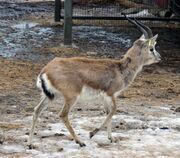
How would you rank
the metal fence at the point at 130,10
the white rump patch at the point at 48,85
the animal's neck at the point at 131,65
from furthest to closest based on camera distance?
1. the metal fence at the point at 130,10
2. the animal's neck at the point at 131,65
3. the white rump patch at the point at 48,85

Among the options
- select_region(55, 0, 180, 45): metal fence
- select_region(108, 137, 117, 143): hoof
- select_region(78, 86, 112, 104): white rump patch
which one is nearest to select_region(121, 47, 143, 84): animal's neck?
select_region(78, 86, 112, 104): white rump patch

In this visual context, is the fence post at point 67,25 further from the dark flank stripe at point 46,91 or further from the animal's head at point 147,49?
the dark flank stripe at point 46,91

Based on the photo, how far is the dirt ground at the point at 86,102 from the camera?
279 inches

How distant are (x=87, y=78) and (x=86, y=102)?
2115mm

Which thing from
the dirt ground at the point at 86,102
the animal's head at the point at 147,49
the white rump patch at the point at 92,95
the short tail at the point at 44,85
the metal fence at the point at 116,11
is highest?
the animal's head at the point at 147,49

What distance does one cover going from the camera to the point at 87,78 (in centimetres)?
730

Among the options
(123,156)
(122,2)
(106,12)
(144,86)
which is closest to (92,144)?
(123,156)

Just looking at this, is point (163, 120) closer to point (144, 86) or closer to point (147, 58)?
point (147, 58)

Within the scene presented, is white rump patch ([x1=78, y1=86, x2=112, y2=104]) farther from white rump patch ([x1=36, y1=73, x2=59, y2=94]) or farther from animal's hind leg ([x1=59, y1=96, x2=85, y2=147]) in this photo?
white rump patch ([x1=36, y1=73, x2=59, y2=94])

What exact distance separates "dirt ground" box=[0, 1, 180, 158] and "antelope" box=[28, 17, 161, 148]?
28 centimetres

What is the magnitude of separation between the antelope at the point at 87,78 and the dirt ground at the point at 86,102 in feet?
0.92

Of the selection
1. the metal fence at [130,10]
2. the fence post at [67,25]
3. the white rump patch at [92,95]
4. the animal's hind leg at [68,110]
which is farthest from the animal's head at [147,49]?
the metal fence at [130,10]

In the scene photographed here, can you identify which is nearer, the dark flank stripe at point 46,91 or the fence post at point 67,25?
the dark flank stripe at point 46,91

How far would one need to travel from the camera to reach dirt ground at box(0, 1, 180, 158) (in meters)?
7.09
